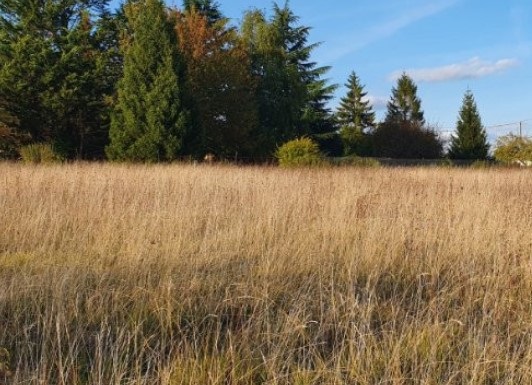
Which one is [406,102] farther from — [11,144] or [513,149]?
[11,144]

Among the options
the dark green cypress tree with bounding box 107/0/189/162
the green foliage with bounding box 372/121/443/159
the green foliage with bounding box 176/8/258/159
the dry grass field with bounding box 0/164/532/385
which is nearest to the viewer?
the dry grass field with bounding box 0/164/532/385

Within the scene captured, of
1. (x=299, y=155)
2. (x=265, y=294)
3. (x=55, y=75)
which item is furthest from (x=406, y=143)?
(x=265, y=294)

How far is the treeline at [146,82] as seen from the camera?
19.4 metres

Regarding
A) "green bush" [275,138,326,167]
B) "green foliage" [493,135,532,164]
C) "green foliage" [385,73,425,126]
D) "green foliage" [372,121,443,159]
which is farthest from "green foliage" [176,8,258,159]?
"green foliage" [385,73,425,126]

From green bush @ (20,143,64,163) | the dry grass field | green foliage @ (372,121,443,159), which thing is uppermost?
green foliage @ (372,121,443,159)

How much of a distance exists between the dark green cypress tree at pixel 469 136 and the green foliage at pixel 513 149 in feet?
15.5

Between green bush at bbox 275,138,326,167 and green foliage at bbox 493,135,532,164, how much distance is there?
714 inches

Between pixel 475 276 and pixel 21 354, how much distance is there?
9.43 ft

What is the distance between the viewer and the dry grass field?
238 cm

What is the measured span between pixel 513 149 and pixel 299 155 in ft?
67.7

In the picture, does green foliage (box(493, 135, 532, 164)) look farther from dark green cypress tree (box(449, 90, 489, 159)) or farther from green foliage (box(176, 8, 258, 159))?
green foliage (box(176, 8, 258, 159))

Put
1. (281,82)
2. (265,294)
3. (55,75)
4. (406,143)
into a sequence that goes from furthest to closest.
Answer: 1. (406,143)
2. (281,82)
3. (55,75)
4. (265,294)

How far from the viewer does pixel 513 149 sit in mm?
32312

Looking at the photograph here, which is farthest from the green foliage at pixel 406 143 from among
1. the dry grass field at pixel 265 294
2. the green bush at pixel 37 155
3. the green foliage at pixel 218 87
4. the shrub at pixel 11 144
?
the dry grass field at pixel 265 294
